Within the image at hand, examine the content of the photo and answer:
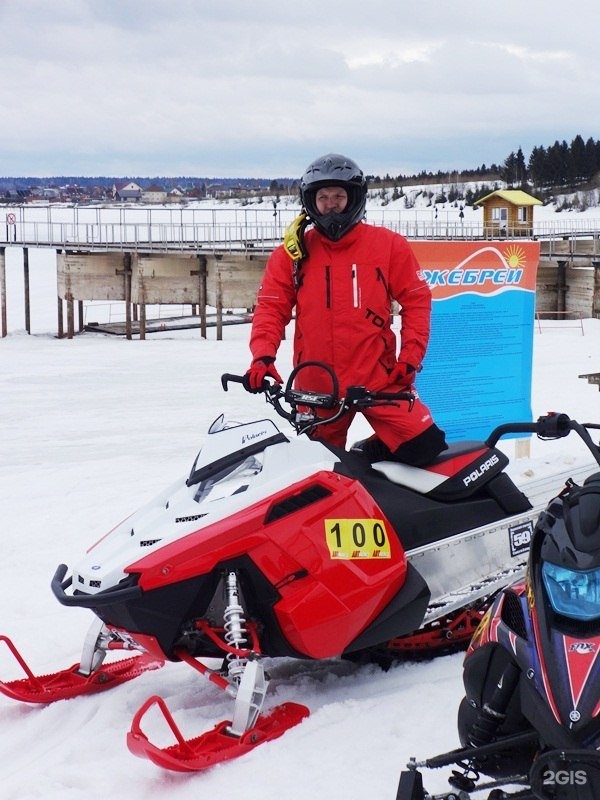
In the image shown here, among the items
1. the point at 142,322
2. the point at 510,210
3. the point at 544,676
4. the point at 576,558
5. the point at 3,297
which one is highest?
the point at 510,210

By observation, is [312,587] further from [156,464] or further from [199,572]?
[156,464]

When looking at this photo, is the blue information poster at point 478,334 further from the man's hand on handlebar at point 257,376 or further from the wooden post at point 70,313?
the wooden post at point 70,313

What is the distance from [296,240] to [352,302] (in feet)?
1.14

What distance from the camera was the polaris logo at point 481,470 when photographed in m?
3.89

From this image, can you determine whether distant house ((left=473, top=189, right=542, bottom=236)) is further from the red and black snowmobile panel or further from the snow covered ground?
the red and black snowmobile panel

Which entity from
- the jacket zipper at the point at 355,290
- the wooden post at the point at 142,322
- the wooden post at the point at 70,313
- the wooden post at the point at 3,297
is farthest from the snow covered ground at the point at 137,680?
the wooden post at the point at 3,297

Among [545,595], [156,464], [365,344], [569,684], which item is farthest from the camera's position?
[156,464]

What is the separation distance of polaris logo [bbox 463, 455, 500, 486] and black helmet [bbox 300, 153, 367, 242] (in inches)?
42.5

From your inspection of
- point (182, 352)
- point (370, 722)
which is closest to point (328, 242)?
point (370, 722)

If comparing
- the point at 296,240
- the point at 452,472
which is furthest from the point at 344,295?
the point at 452,472

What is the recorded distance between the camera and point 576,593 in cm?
221

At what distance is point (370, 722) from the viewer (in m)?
3.36

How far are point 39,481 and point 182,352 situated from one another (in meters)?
12.4

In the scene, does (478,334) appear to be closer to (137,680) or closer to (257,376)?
(257,376)
